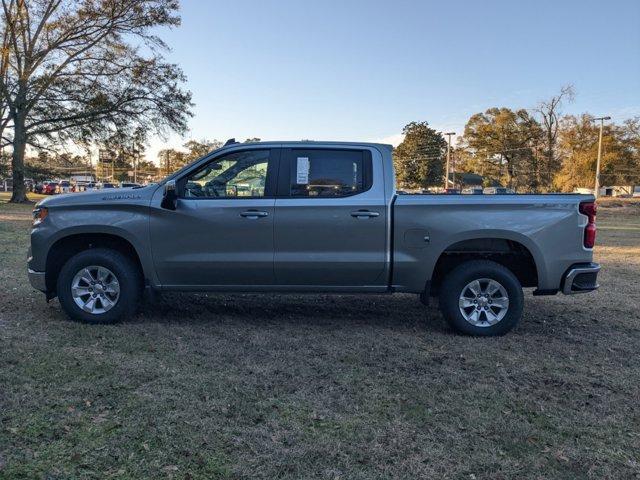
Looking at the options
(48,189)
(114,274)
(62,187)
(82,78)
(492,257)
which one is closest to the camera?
(114,274)

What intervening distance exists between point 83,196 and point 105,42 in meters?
29.1

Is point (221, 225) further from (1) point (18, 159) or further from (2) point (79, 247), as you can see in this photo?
(1) point (18, 159)

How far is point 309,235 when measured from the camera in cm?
540

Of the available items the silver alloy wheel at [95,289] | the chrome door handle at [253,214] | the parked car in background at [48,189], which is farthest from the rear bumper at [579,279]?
the parked car in background at [48,189]

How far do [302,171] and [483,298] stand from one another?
2.22 m

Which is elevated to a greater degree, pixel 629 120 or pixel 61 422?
pixel 629 120

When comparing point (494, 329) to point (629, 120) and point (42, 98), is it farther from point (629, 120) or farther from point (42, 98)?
point (629, 120)

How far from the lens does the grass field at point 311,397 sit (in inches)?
118

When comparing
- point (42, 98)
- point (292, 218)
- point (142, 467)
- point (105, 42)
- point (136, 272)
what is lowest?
point (142, 467)

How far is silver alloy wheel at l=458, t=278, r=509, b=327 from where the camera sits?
540 cm

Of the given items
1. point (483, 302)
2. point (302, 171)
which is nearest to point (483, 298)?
point (483, 302)

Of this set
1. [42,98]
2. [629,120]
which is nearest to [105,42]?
[42,98]

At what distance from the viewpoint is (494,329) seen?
541 centimetres

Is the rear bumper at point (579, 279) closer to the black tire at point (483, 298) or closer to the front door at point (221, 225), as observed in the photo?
the black tire at point (483, 298)
